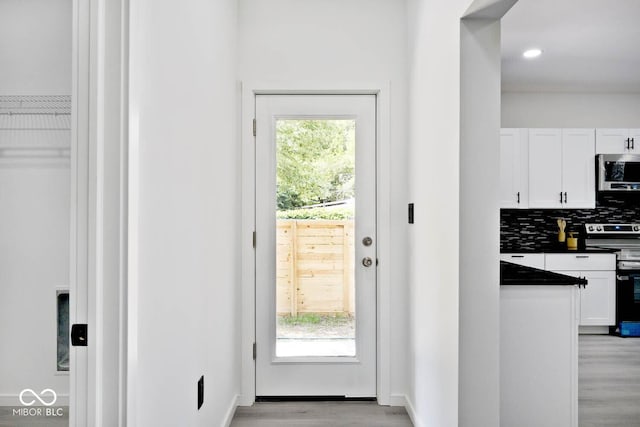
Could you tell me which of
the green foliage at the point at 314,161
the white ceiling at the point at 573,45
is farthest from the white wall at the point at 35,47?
the white ceiling at the point at 573,45

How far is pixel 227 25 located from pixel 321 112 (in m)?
0.80

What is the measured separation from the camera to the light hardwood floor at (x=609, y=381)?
283 cm

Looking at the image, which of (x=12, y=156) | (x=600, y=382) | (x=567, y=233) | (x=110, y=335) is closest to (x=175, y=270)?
(x=110, y=335)

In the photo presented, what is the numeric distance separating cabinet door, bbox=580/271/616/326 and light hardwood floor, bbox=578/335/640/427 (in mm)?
182

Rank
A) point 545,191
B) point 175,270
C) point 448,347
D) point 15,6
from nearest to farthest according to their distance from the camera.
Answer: point 15,6
point 175,270
point 448,347
point 545,191

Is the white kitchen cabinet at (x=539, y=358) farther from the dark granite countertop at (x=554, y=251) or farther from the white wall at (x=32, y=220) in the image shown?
the dark granite countertop at (x=554, y=251)

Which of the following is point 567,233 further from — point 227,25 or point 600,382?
point 227,25

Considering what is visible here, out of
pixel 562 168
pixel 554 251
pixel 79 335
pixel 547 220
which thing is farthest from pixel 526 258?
pixel 79 335

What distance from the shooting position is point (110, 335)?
119 cm

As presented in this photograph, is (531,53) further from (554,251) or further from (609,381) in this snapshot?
(609,381)

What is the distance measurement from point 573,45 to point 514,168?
141cm

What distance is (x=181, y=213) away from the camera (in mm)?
1769

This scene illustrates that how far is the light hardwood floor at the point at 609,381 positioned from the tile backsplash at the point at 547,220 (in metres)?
1.14

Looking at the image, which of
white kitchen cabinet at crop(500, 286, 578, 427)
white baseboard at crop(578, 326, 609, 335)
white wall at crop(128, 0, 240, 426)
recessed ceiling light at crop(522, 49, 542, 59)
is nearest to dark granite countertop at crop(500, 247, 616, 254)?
white baseboard at crop(578, 326, 609, 335)
